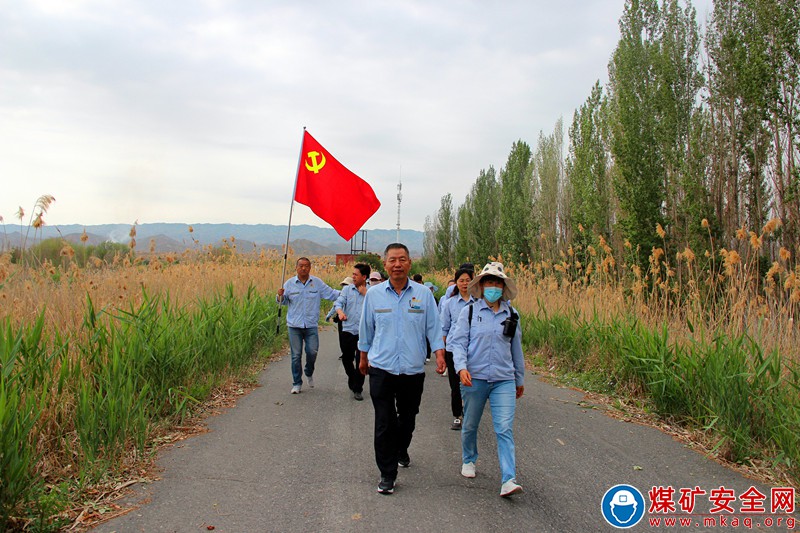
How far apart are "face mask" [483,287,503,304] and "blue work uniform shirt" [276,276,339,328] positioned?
448 cm

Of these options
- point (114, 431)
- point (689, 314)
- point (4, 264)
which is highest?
point (4, 264)

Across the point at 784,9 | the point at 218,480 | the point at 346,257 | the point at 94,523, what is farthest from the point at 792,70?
the point at 346,257

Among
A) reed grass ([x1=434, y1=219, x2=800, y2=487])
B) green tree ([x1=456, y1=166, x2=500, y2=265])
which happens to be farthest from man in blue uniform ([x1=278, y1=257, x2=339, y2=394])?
green tree ([x1=456, y1=166, x2=500, y2=265])

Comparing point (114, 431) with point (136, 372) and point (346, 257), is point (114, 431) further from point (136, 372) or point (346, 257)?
point (346, 257)

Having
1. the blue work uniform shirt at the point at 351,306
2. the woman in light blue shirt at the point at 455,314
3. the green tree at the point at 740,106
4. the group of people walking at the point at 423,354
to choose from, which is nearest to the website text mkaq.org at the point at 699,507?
the group of people walking at the point at 423,354

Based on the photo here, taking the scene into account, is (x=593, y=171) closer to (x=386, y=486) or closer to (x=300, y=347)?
(x=300, y=347)

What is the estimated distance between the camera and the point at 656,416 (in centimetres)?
742

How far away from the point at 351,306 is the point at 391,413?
4419 mm

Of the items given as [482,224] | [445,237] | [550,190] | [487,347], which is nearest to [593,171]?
[550,190]

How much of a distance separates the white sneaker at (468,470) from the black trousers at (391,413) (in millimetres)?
567

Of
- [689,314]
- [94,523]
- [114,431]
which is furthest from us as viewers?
[689,314]

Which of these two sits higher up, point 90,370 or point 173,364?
point 90,370

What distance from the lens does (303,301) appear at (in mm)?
9414

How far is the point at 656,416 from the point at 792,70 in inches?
329
